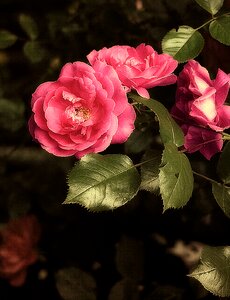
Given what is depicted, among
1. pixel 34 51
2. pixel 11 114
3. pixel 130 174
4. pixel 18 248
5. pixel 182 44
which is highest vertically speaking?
pixel 182 44

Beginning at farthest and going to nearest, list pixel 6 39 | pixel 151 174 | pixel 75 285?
pixel 6 39 → pixel 75 285 → pixel 151 174

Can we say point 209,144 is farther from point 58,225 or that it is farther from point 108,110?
point 58,225

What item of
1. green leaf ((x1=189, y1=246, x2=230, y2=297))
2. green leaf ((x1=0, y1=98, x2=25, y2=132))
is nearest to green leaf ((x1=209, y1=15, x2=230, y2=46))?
green leaf ((x1=189, y1=246, x2=230, y2=297))

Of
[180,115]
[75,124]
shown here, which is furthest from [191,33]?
[75,124]

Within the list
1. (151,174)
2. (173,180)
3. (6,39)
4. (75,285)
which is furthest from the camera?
(6,39)

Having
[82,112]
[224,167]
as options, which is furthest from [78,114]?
[224,167]

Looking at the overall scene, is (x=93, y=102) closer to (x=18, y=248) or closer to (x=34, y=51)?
(x=34, y=51)
